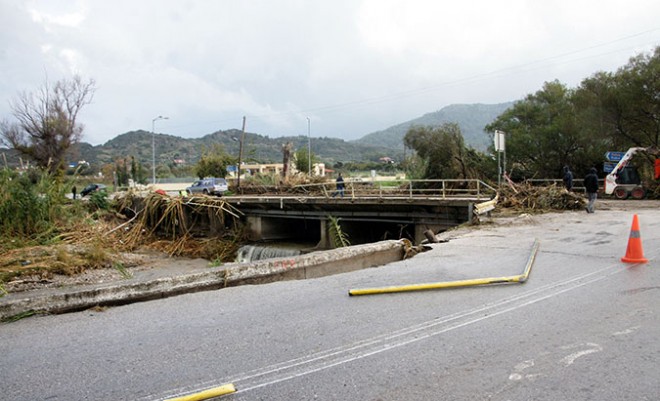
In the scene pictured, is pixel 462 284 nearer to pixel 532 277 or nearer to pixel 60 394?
pixel 532 277

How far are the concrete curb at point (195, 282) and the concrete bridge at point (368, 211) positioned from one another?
320 inches

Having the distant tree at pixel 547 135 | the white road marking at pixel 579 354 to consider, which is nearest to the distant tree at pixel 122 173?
the distant tree at pixel 547 135

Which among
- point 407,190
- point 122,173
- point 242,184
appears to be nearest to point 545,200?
point 407,190

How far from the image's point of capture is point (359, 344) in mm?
4457

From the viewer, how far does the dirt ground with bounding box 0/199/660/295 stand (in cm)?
753

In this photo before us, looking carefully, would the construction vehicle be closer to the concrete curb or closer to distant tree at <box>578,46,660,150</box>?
distant tree at <box>578,46,660,150</box>

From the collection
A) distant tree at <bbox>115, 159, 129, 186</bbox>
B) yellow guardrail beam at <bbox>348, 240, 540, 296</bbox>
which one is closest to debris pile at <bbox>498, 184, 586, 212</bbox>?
yellow guardrail beam at <bbox>348, 240, 540, 296</bbox>

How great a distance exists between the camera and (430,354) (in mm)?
4168

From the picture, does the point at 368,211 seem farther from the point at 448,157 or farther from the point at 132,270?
the point at 448,157

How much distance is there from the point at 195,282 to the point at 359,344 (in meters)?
3.17

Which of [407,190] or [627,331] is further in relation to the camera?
[407,190]

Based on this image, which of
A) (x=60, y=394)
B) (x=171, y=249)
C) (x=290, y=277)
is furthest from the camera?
(x=171, y=249)

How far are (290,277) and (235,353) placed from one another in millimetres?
3678

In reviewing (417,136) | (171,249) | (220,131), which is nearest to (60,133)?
(171,249)
